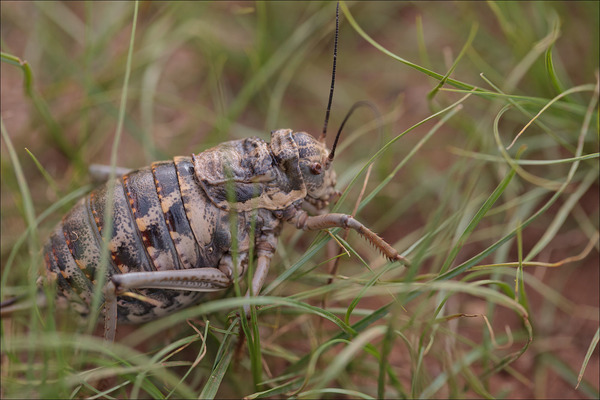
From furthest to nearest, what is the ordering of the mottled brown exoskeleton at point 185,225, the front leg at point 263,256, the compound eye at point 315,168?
the compound eye at point 315,168, the front leg at point 263,256, the mottled brown exoskeleton at point 185,225

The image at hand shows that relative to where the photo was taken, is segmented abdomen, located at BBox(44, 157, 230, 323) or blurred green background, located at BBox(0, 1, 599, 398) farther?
blurred green background, located at BBox(0, 1, 599, 398)

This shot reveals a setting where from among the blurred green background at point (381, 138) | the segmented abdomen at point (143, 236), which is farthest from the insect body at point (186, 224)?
the blurred green background at point (381, 138)

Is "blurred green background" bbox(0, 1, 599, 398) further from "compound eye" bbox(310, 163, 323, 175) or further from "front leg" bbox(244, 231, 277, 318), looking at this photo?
"compound eye" bbox(310, 163, 323, 175)

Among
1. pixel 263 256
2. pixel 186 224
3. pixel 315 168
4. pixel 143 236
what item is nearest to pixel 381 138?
pixel 315 168

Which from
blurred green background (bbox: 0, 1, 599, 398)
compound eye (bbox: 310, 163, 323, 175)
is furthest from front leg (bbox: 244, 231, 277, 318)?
compound eye (bbox: 310, 163, 323, 175)

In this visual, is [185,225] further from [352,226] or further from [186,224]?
[352,226]

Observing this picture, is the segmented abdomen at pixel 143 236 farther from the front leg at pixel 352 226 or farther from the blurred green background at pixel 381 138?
the front leg at pixel 352 226
